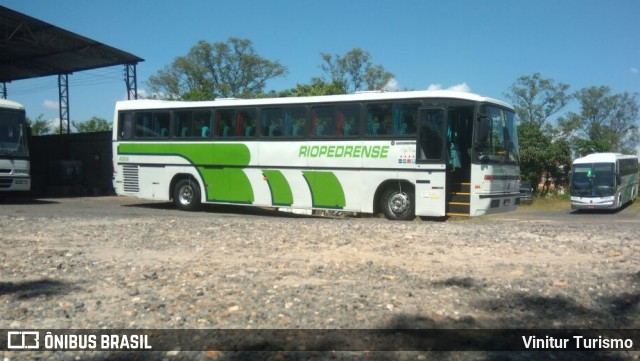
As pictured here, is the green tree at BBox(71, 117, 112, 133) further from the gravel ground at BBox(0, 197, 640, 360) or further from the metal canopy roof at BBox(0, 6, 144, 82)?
the gravel ground at BBox(0, 197, 640, 360)

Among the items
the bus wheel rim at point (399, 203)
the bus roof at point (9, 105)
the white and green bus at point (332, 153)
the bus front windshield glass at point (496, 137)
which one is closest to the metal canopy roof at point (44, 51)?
the bus roof at point (9, 105)

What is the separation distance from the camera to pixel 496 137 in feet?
42.3

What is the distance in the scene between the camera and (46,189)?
26.5 metres

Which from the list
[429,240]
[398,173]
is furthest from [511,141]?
[429,240]

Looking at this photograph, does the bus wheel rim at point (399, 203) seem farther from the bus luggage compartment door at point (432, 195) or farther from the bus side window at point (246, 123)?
the bus side window at point (246, 123)

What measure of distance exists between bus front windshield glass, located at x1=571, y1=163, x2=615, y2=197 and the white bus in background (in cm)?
2668

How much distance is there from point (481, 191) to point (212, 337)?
30.5ft

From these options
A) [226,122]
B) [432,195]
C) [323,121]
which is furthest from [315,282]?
[226,122]

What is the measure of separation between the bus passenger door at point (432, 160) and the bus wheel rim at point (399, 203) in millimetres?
463

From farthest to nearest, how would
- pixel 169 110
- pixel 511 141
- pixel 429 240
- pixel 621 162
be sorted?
1. pixel 621 162
2. pixel 169 110
3. pixel 511 141
4. pixel 429 240

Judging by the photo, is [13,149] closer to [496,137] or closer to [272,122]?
[272,122]

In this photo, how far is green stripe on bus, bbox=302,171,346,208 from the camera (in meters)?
13.9

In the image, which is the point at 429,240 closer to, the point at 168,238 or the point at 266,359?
the point at 168,238

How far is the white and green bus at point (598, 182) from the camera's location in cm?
2938
